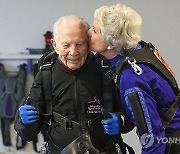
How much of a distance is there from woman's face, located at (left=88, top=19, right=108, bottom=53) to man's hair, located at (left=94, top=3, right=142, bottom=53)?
31mm

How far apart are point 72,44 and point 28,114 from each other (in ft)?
1.23

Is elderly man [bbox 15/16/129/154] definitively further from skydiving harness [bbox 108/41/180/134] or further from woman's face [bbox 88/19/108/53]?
skydiving harness [bbox 108/41/180/134]

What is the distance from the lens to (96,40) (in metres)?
1.26

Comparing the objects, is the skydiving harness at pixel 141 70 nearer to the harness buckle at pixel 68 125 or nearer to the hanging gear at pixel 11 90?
the harness buckle at pixel 68 125

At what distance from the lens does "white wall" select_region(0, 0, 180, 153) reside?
241 cm

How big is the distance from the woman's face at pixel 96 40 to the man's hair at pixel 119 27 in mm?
31

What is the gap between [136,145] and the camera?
104 inches

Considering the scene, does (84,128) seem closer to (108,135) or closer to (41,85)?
(108,135)

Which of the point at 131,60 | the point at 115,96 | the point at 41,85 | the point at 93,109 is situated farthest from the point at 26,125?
the point at 131,60

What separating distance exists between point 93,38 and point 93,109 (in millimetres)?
346

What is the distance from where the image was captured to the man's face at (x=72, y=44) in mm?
1310
